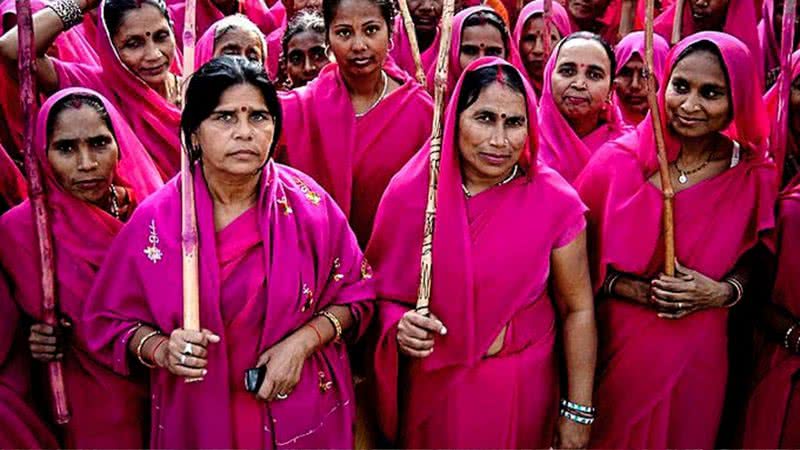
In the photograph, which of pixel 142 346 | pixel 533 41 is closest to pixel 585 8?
pixel 533 41

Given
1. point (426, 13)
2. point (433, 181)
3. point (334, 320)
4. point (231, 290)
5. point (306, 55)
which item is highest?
point (426, 13)

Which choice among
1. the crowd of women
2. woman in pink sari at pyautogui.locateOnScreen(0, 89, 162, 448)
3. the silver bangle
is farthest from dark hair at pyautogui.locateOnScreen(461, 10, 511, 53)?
woman in pink sari at pyautogui.locateOnScreen(0, 89, 162, 448)

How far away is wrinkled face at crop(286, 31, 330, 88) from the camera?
414cm

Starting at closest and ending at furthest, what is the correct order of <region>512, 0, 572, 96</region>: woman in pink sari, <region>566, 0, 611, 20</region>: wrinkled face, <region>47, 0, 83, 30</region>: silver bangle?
1. <region>47, 0, 83, 30</region>: silver bangle
2. <region>512, 0, 572, 96</region>: woman in pink sari
3. <region>566, 0, 611, 20</region>: wrinkled face

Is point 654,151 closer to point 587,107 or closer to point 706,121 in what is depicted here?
point 706,121

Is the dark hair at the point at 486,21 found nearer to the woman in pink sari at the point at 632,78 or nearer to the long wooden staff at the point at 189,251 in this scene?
the woman in pink sari at the point at 632,78

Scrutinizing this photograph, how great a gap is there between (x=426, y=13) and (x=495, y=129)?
7.37 feet

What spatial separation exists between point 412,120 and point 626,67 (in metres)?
1.19

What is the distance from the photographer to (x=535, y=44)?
455 centimetres

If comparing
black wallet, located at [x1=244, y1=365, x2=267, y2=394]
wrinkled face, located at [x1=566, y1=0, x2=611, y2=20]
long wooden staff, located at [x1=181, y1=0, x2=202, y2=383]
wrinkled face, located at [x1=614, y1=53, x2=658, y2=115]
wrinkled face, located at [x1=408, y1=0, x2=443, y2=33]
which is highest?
wrinkled face, located at [x1=566, y1=0, x2=611, y2=20]

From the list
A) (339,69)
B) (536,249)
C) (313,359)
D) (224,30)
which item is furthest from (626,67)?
(313,359)

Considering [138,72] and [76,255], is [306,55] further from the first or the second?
[76,255]

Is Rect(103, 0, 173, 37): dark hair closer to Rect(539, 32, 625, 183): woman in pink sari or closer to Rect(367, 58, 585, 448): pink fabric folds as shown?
Rect(367, 58, 585, 448): pink fabric folds

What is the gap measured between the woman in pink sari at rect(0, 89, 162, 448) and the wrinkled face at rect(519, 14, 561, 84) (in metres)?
2.45
